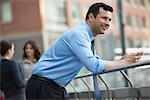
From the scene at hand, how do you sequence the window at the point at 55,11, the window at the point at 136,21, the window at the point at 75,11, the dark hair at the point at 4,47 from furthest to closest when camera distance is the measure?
the window at the point at 136,21 < the window at the point at 75,11 < the window at the point at 55,11 < the dark hair at the point at 4,47

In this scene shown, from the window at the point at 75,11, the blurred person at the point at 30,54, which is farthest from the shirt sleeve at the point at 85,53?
the window at the point at 75,11

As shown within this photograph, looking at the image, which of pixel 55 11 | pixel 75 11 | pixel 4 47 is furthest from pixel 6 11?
pixel 4 47

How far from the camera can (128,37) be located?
47781 mm

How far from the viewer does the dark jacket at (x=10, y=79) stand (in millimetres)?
6113

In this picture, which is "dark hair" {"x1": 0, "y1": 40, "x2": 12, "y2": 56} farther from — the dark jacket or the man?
the man

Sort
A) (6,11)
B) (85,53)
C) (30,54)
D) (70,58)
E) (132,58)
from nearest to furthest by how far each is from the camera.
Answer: (132,58) → (85,53) → (70,58) → (30,54) → (6,11)

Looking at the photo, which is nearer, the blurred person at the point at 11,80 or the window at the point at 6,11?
the blurred person at the point at 11,80

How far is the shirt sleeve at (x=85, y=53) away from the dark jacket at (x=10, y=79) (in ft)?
7.41

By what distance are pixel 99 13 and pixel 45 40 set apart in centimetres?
3033

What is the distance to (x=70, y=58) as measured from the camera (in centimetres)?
407

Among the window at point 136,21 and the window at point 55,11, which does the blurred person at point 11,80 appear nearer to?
the window at point 55,11

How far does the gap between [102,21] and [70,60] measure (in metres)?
0.45

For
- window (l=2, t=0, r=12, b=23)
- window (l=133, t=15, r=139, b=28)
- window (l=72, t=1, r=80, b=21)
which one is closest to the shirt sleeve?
window (l=2, t=0, r=12, b=23)

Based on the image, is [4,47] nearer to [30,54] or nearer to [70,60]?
[30,54]
